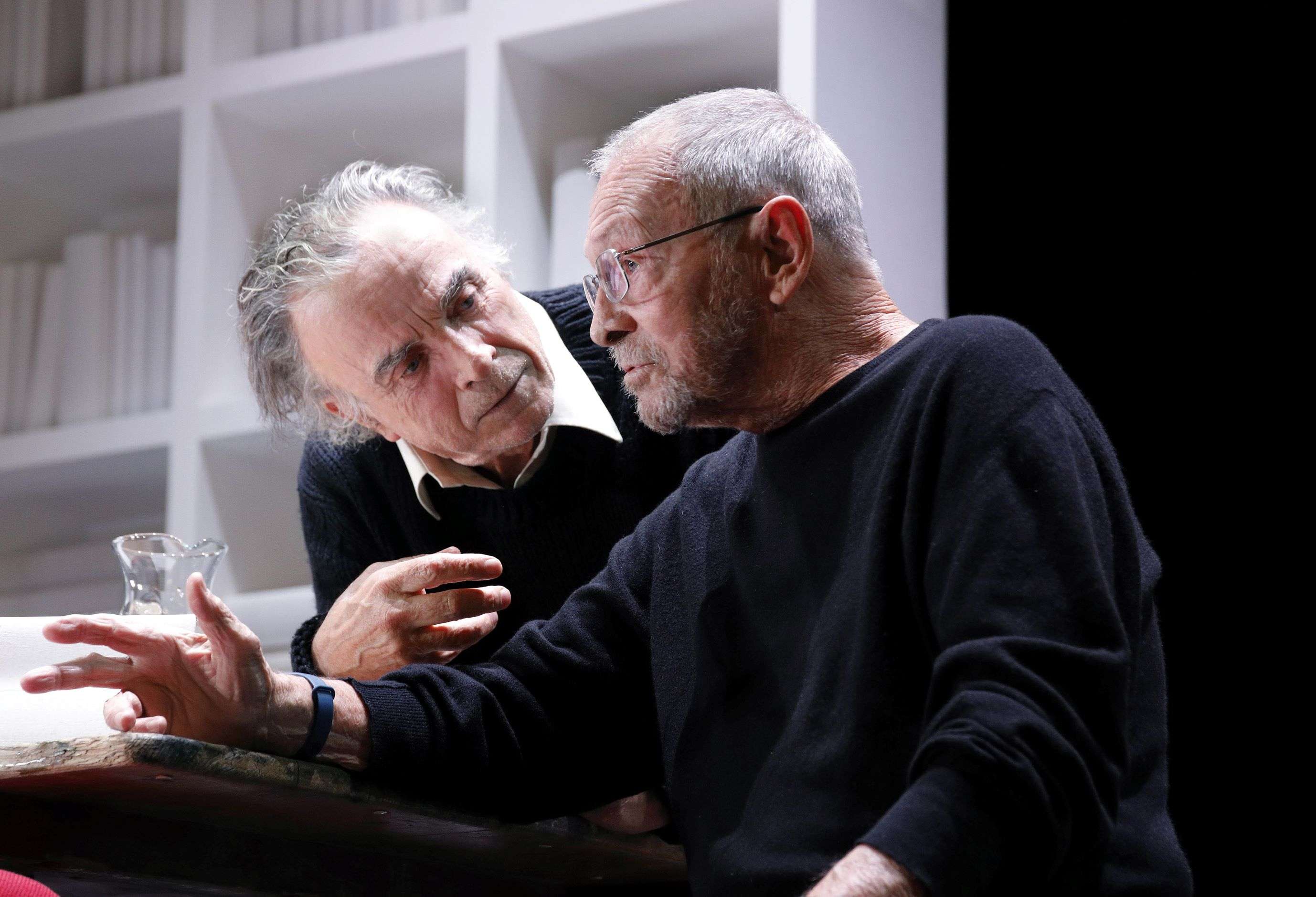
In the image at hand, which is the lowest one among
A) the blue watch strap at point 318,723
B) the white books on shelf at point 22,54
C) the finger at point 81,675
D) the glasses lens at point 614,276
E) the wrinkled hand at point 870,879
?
the blue watch strap at point 318,723

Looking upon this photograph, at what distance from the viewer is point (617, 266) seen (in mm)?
1556

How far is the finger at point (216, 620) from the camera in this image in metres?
1.26

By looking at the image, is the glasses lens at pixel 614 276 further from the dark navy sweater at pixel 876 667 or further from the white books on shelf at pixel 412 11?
the white books on shelf at pixel 412 11

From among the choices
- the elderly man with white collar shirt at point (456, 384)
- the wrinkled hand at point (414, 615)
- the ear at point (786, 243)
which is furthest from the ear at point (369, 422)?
the ear at point (786, 243)

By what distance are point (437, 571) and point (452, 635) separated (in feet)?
0.36

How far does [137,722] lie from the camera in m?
1.28

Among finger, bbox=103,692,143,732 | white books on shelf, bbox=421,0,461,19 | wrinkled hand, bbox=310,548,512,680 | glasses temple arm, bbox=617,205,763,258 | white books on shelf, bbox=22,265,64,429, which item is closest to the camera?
finger, bbox=103,692,143,732

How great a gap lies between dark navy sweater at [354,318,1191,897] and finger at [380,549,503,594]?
99 millimetres

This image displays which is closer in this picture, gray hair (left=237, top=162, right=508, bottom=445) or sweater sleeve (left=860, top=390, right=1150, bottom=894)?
sweater sleeve (left=860, top=390, right=1150, bottom=894)

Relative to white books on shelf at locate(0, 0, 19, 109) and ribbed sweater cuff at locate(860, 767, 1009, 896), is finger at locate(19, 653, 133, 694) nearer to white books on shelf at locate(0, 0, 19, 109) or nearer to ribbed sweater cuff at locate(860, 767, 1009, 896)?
ribbed sweater cuff at locate(860, 767, 1009, 896)

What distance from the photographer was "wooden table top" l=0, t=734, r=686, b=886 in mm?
1165

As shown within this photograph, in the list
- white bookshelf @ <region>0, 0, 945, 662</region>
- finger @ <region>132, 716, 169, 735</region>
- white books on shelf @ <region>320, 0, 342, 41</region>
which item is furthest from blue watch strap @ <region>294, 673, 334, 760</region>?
white books on shelf @ <region>320, 0, 342, 41</region>

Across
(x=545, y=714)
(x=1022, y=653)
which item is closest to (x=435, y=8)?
(x=545, y=714)

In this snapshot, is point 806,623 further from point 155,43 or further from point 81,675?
point 155,43
